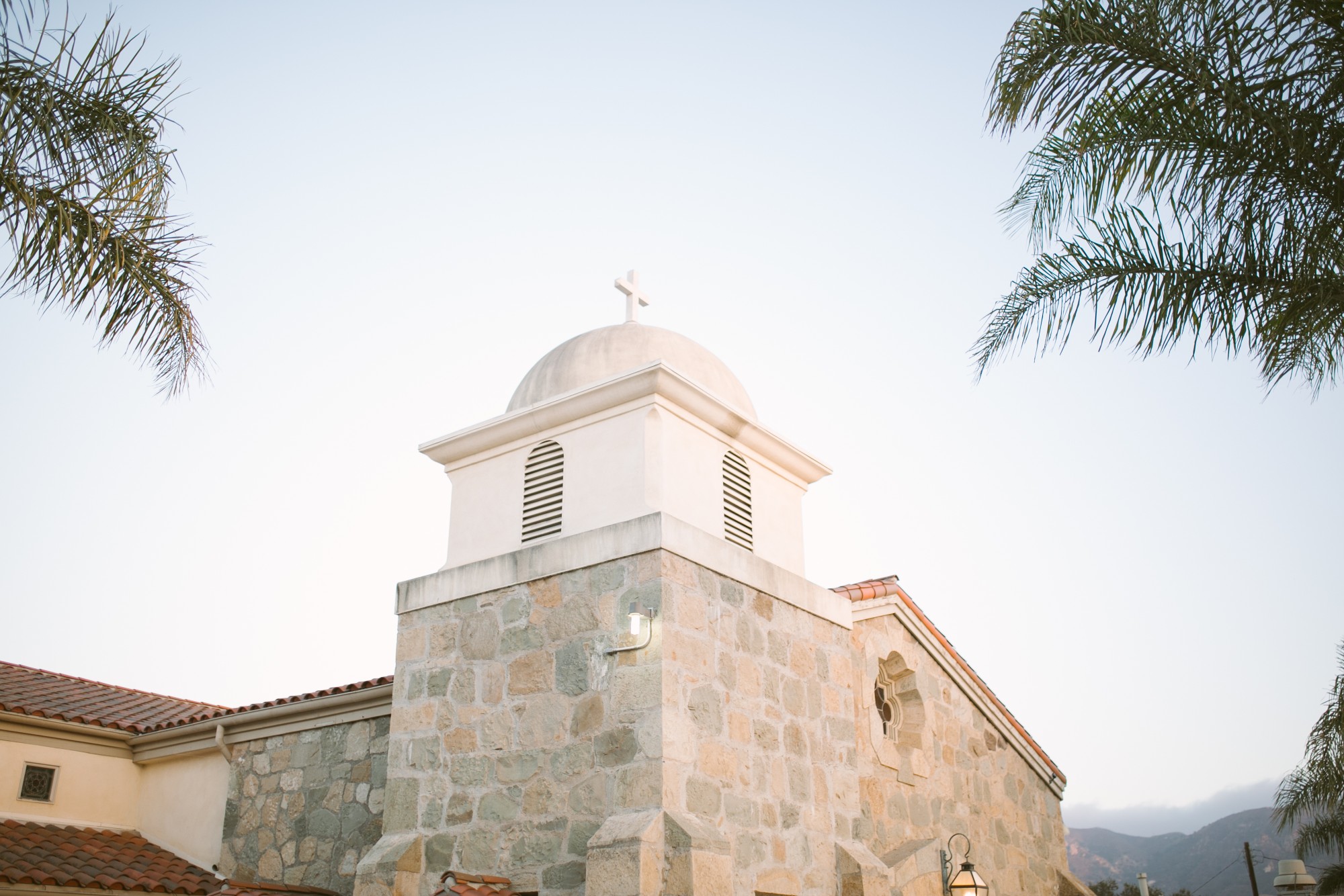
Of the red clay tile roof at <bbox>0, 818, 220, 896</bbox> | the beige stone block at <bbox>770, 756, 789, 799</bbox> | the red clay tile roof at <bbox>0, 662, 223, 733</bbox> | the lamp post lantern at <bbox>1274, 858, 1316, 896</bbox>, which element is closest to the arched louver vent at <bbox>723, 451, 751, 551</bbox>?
the beige stone block at <bbox>770, 756, 789, 799</bbox>

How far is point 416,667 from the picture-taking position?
9.77m

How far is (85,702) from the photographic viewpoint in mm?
13672

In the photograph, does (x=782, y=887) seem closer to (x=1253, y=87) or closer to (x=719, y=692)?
(x=719, y=692)

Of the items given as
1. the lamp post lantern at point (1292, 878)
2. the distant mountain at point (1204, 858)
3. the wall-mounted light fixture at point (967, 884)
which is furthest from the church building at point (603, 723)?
the distant mountain at point (1204, 858)

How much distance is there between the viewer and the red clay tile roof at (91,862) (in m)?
10.5

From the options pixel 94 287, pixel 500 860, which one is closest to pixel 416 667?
pixel 500 860

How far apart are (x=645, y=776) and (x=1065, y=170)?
512 cm

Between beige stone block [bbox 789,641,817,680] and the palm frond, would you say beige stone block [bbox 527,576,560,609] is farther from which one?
the palm frond

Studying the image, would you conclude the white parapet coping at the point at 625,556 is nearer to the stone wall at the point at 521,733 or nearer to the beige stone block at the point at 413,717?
the stone wall at the point at 521,733

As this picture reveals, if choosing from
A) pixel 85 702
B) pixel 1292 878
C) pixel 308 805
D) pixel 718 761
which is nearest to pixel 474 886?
pixel 718 761

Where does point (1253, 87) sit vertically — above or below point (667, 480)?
above

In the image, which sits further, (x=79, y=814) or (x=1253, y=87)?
(x=79, y=814)

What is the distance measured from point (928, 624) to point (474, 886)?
5.84 metres

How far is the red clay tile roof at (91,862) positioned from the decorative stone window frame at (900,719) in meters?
6.91
